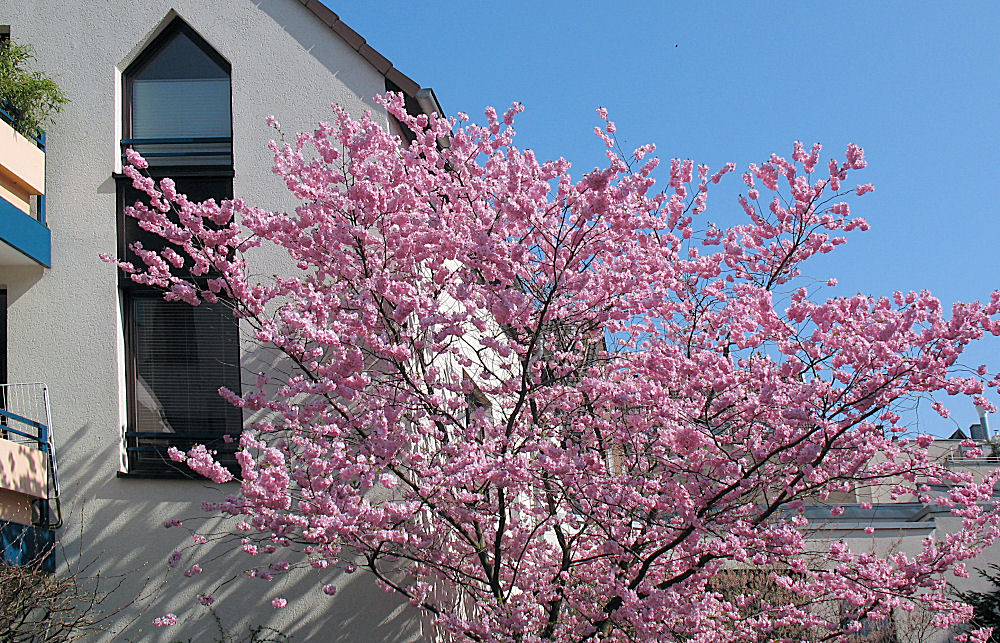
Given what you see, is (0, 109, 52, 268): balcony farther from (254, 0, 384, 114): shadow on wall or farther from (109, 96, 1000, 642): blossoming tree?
(254, 0, 384, 114): shadow on wall

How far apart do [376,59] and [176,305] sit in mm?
2963

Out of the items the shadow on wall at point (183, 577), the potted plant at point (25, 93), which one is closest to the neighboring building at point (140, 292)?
the shadow on wall at point (183, 577)

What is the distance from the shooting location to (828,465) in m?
6.93

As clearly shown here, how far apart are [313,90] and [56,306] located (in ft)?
10.3

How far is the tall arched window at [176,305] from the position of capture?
28.3 feet

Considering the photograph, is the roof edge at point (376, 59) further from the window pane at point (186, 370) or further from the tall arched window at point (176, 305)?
the window pane at point (186, 370)

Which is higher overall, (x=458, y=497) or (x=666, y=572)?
(x=458, y=497)

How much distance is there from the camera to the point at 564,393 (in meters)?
7.24

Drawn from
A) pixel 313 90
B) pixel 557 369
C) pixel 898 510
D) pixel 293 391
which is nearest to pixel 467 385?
pixel 557 369

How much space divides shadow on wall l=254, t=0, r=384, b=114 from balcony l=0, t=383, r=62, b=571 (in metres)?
3.98

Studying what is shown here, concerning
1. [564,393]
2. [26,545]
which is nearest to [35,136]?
[26,545]

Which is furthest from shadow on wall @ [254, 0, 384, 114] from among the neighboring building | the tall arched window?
the tall arched window

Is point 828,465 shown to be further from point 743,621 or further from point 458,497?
point 458,497

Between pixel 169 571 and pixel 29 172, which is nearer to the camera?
pixel 169 571
